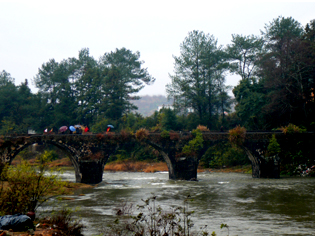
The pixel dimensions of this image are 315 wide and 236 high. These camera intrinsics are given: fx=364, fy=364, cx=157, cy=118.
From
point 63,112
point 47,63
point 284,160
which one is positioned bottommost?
point 284,160

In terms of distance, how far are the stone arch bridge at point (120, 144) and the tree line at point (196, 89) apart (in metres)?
7.50

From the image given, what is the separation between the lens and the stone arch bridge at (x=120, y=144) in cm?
3478

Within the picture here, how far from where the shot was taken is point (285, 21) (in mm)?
52594

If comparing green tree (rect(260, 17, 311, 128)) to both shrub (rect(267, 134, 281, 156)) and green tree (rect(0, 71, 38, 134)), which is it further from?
green tree (rect(0, 71, 38, 134))

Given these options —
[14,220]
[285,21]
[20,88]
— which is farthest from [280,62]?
[20,88]

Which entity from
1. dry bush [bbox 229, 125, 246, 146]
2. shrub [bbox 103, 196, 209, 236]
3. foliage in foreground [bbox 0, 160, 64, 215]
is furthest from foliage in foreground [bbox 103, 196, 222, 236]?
dry bush [bbox 229, 125, 246, 146]

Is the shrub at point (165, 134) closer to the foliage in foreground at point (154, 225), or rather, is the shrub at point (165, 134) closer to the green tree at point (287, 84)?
the green tree at point (287, 84)

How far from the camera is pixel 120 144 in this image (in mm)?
37219

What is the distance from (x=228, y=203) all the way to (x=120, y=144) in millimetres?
15792

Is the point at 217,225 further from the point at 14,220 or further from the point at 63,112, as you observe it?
the point at 63,112

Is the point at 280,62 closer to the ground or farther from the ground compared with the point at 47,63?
closer to the ground

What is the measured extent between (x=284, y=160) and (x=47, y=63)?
53.0 meters

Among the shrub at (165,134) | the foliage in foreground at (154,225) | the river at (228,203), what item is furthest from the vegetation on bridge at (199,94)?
the foliage in foreground at (154,225)

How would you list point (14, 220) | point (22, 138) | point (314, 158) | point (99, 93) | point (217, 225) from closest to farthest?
point (14, 220)
point (217, 225)
point (22, 138)
point (314, 158)
point (99, 93)
